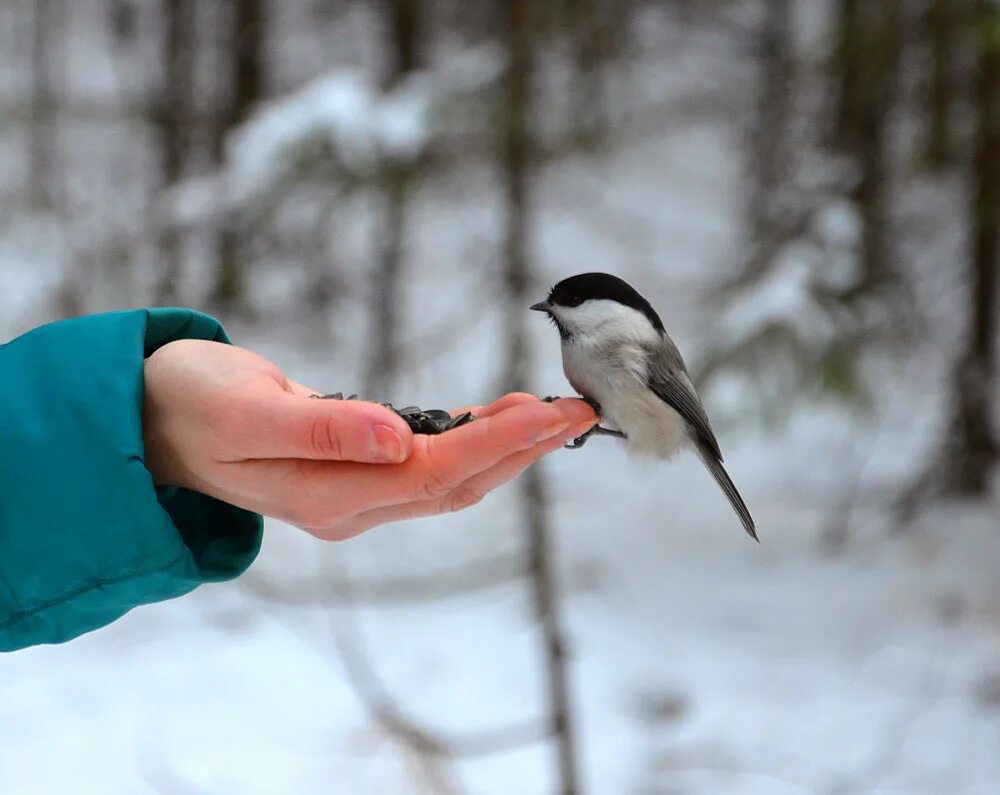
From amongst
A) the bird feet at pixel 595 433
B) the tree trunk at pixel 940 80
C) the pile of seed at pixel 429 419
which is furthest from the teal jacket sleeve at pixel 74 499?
the tree trunk at pixel 940 80

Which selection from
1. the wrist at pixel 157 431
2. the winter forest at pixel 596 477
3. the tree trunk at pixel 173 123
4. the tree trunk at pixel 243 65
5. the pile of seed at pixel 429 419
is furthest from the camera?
the tree trunk at pixel 243 65

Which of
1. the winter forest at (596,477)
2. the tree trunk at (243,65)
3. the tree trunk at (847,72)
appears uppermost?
the tree trunk at (243,65)

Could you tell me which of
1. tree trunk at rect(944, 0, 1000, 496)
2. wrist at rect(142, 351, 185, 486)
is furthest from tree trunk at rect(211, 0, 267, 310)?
wrist at rect(142, 351, 185, 486)

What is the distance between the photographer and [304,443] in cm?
123

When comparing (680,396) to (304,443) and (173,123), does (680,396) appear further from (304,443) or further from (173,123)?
(173,123)

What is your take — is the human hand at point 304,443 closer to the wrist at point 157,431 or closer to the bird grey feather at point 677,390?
the wrist at point 157,431

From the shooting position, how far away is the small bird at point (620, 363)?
5.53 ft

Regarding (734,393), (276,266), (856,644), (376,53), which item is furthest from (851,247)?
(376,53)

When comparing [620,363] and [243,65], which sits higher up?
[243,65]

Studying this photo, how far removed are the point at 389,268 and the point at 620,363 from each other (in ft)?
8.20

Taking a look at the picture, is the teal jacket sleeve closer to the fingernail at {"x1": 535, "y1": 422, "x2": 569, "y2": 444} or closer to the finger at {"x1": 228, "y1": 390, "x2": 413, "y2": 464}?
the finger at {"x1": 228, "y1": 390, "x2": 413, "y2": 464}

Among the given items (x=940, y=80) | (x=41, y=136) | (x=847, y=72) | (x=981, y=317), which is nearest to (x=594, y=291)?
(x=847, y=72)

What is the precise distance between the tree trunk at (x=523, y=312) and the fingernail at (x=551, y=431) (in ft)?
4.80

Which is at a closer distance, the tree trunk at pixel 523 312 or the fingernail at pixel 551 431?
the fingernail at pixel 551 431
